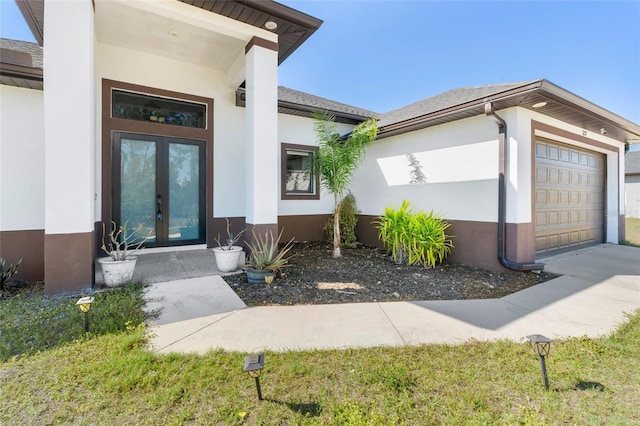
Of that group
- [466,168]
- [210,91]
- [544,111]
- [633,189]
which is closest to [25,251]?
[210,91]

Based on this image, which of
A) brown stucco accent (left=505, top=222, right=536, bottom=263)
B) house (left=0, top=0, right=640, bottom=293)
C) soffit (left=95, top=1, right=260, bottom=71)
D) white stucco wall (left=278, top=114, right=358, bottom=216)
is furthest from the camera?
white stucco wall (left=278, top=114, right=358, bottom=216)

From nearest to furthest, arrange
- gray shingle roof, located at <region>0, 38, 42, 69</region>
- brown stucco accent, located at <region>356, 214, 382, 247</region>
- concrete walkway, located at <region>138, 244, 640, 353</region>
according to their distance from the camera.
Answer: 1. concrete walkway, located at <region>138, 244, 640, 353</region>
2. gray shingle roof, located at <region>0, 38, 42, 69</region>
3. brown stucco accent, located at <region>356, 214, 382, 247</region>

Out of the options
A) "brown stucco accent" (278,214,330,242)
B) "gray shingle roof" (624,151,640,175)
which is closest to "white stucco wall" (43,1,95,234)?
"brown stucco accent" (278,214,330,242)

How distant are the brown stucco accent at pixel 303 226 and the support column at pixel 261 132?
9.02ft

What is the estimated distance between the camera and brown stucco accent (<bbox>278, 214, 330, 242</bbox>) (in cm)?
838

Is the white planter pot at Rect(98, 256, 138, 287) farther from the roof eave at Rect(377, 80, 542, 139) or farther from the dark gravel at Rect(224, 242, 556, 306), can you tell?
the roof eave at Rect(377, 80, 542, 139)

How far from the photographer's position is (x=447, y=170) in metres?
6.64

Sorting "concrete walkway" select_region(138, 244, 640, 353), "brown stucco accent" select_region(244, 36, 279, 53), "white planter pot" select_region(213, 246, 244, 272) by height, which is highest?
"brown stucco accent" select_region(244, 36, 279, 53)

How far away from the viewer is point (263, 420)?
1.95 metres

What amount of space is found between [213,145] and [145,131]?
1421 millimetres

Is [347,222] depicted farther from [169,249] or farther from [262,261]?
[169,249]

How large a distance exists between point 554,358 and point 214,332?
3.41 meters

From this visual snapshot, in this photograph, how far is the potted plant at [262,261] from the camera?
4.88 meters

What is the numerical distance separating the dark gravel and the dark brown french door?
7.93 ft
